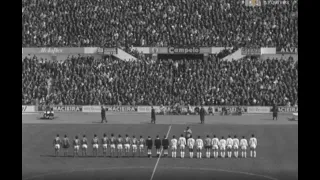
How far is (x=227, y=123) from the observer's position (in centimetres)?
6262

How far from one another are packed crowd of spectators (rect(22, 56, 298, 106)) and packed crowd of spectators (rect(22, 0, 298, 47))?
16.4ft

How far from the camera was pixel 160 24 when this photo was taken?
8306 cm

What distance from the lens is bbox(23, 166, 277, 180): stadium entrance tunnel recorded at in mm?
36062

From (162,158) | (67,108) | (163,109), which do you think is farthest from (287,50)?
(162,158)

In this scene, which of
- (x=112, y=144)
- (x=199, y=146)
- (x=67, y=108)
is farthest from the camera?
(x=67, y=108)

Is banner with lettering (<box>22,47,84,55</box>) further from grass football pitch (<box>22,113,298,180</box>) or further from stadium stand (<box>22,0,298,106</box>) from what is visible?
grass football pitch (<box>22,113,298,180</box>)

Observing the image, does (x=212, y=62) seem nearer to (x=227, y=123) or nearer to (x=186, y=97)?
(x=186, y=97)

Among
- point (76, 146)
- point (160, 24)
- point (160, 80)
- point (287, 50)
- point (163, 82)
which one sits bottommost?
point (76, 146)

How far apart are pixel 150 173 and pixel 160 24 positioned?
4738 centimetres

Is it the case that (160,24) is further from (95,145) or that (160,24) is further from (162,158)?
(162,158)

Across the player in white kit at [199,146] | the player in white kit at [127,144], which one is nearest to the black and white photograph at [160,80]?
the player in white kit at [127,144]

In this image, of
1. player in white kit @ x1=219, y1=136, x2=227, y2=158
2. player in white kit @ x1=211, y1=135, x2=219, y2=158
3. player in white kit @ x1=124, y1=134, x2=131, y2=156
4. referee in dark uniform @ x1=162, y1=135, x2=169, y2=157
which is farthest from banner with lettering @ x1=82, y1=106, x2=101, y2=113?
player in white kit @ x1=219, y1=136, x2=227, y2=158

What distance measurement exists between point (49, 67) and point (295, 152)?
3933 cm

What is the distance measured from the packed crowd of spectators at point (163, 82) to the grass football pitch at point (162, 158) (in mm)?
5886
